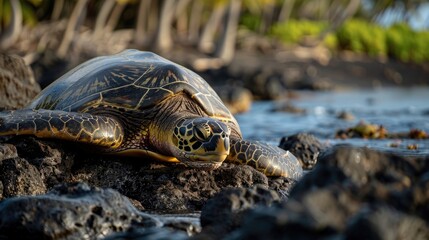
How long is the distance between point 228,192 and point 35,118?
7.28 feet

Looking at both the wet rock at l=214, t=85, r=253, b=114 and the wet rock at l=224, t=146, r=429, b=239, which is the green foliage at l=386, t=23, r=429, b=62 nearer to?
the wet rock at l=214, t=85, r=253, b=114

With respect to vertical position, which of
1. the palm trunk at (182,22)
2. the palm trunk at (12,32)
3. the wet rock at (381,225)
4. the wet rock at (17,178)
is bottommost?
the palm trunk at (182,22)

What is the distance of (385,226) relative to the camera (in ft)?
9.40

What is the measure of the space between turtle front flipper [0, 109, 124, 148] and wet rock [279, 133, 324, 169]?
112 inches

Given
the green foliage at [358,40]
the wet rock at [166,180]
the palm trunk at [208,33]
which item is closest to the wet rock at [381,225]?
the wet rock at [166,180]

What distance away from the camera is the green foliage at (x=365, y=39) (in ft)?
152

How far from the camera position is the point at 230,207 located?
413 cm

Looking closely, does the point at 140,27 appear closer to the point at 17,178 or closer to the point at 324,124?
the point at 324,124

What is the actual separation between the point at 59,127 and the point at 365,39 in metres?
45.7

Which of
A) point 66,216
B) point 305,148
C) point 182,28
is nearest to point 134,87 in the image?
point 66,216

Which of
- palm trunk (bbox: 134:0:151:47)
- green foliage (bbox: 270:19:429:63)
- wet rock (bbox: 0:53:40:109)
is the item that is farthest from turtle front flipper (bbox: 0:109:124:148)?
green foliage (bbox: 270:19:429:63)

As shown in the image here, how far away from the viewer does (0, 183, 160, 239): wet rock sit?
4.17m

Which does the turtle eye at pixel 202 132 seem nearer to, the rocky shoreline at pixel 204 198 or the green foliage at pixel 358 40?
the rocky shoreline at pixel 204 198

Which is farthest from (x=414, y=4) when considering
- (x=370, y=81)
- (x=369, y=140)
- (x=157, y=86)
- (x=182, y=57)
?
(x=157, y=86)
